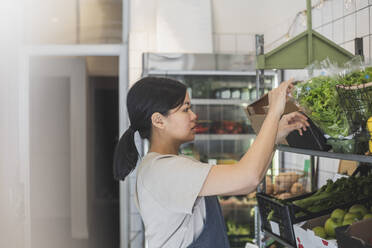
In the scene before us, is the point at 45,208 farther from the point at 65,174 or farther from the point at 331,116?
the point at 331,116

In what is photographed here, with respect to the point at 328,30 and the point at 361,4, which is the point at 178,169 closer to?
the point at 361,4

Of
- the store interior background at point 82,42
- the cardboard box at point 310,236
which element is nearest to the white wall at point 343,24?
the store interior background at point 82,42

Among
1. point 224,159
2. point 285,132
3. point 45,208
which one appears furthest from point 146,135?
point 45,208

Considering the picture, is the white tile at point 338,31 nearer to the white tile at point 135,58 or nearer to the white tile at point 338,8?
the white tile at point 338,8

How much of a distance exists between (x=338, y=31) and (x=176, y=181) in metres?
1.45

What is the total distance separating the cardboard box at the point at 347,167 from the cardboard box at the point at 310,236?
0.72 metres

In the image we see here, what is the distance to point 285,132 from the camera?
150 centimetres

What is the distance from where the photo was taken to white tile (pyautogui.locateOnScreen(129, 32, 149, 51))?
3621 mm

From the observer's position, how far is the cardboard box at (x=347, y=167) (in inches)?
80.6

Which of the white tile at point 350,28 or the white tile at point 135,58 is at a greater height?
the white tile at point 135,58

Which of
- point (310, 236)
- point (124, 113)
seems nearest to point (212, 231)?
point (310, 236)

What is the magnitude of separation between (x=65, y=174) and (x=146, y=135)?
3304 mm

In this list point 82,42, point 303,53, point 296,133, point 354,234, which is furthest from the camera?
point 82,42

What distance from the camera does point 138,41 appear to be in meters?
3.63
